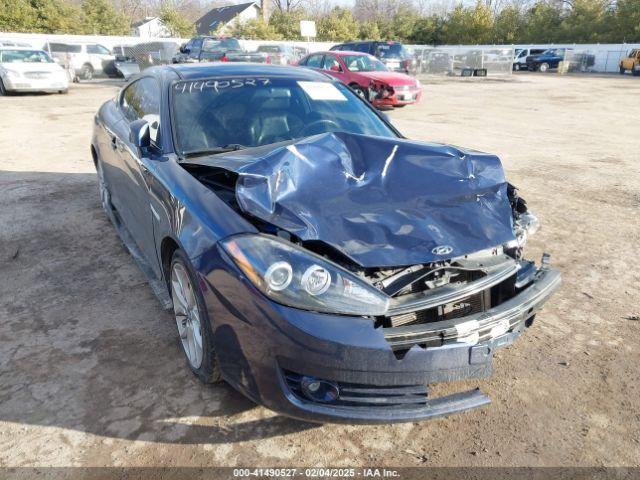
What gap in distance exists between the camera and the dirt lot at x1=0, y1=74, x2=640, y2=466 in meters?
2.23

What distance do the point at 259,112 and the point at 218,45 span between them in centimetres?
1918

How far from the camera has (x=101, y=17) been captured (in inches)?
1564

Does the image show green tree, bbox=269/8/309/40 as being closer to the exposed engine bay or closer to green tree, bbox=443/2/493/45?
green tree, bbox=443/2/493/45

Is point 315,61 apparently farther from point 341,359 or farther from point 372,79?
point 341,359

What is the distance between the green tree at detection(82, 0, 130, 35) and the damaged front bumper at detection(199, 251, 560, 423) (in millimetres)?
43191

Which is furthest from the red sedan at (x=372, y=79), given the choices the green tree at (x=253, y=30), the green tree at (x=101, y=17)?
the green tree at (x=101, y=17)

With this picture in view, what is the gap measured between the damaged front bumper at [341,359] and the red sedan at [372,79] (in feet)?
37.2

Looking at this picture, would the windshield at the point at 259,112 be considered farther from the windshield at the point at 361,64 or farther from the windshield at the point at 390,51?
the windshield at the point at 390,51

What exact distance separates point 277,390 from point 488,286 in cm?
104

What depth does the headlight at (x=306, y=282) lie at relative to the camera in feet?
6.57

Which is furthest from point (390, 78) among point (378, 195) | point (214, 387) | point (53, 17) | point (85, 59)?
point (53, 17)

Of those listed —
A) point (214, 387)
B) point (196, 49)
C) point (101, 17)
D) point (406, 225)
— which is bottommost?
point (214, 387)

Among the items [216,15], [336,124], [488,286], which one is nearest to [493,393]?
[488,286]

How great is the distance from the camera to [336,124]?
11.9ft
